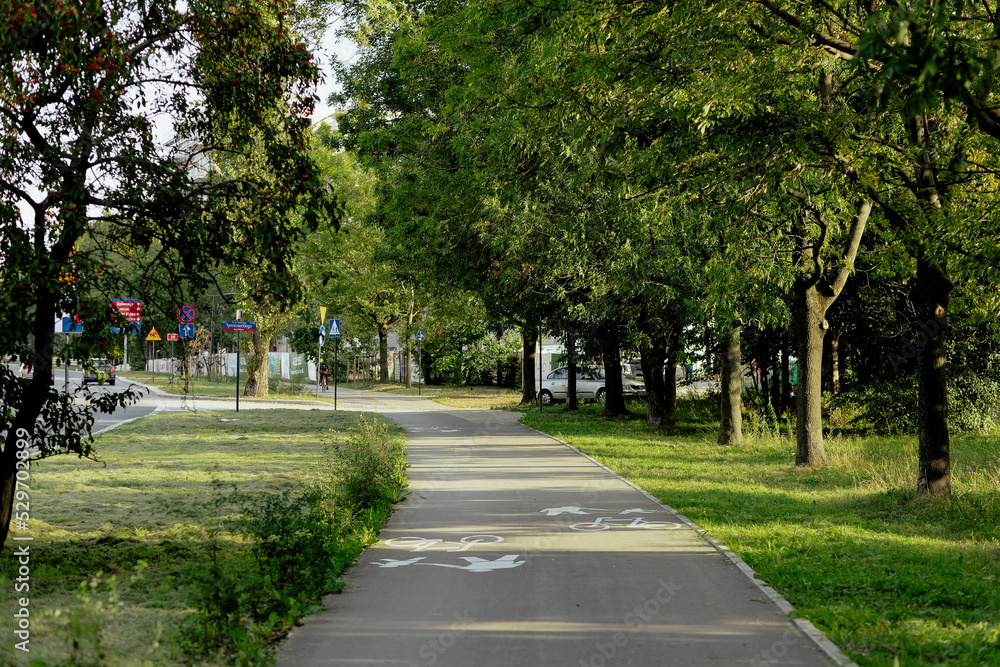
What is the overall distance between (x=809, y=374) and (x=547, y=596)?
9935mm

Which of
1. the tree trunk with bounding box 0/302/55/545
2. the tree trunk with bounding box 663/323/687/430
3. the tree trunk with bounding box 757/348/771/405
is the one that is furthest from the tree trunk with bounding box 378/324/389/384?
the tree trunk with bounding box 0/302/55/545

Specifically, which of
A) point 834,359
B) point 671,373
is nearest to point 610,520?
point 834,359

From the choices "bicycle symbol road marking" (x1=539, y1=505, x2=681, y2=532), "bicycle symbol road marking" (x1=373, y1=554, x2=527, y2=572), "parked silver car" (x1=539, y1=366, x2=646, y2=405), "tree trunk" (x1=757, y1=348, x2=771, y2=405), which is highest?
"tree trunk" (x1=757, y1=348, x2=771, y2=405)

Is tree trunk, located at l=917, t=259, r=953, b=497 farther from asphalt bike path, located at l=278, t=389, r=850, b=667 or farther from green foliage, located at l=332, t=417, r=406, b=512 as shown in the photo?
green foliage, located at l=332, t=417, r=406, b=512

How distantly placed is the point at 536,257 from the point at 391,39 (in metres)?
7.08

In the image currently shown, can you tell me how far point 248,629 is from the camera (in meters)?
6.16

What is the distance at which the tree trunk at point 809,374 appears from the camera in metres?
15.5

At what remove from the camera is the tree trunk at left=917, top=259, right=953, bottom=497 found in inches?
468

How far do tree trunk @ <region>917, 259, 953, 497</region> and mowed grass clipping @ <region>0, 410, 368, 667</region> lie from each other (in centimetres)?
883

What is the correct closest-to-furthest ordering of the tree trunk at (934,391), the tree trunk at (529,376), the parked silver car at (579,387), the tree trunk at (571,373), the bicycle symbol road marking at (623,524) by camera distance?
the bicycle symbol road marking at (623,524) < the tree trunk at (934,391) < the tree trunk at (571,373) < the tree trunk at (529,376) < the parked silver car at (579,387)

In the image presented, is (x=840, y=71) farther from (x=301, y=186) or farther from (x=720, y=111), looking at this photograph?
(x=301, y=186)

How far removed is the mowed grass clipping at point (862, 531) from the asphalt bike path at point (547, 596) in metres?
0.41

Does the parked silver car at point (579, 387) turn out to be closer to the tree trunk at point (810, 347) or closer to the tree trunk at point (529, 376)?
the tree trunk at point (529, 376)

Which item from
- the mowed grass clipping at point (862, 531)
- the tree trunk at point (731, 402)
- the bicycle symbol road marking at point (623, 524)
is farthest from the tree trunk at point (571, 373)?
the bicycle symbol road marking at point (623, 524)
